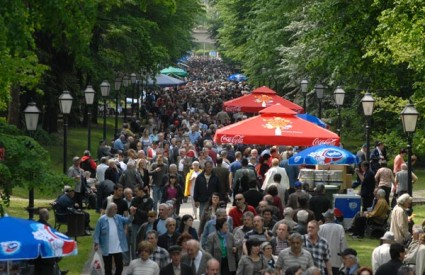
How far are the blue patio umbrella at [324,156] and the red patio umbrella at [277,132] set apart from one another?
14.3 inches

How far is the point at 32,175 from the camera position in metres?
18.2

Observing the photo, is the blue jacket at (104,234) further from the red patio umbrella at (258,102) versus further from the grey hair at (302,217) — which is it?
the red patio umbrella at (258,102)

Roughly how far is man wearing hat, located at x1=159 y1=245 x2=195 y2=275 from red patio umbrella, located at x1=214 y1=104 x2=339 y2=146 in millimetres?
11905

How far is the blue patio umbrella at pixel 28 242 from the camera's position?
46.8 ft

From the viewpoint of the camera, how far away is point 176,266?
15461mm

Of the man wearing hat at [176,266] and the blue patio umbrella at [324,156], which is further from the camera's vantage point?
the blue patio umbrella at [324,156]

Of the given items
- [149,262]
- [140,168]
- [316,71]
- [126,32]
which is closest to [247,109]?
[316,71]

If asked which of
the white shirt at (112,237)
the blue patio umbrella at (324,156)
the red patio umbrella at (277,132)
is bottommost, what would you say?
the white shirt at (112,237)

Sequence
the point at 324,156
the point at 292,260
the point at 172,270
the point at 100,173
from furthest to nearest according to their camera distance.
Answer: the point at 100,173
the point at 324,156
the point at 292,260
the point at 172,270

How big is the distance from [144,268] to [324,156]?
37.8 feet

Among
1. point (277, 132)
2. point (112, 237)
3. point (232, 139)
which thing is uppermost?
point (277, 132)

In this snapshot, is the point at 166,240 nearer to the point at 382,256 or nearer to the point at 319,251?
the point at 319,251

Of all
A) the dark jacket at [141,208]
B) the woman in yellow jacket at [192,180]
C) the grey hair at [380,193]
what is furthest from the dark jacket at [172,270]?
the woman in yellow jacket at [192,180]

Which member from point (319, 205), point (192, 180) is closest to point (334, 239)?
point (319, 205)
